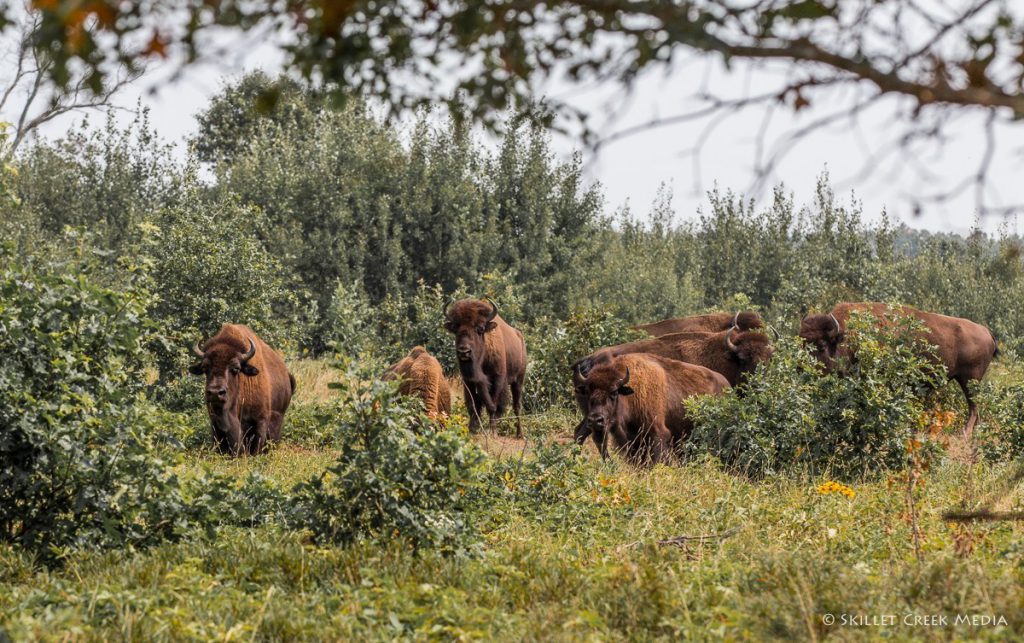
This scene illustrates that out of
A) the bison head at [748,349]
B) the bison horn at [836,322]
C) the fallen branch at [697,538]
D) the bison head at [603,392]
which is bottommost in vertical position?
the fallen branch at [697,538]

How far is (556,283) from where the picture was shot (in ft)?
101

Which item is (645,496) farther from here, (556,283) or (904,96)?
(556,283)

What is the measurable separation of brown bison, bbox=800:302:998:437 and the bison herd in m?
0.03

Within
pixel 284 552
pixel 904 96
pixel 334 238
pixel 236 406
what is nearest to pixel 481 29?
pixel 904 96

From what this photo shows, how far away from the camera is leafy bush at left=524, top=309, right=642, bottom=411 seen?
17250 mm

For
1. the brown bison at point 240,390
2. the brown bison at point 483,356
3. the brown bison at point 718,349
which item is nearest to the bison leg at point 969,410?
the brown bison at point 718,349

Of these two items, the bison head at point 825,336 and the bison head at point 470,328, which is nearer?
the bison head at point 470,328

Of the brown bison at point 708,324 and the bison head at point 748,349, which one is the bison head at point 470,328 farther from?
the bison head at point 748,349

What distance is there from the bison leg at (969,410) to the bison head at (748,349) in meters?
3.02

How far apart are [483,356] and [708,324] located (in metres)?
4.00

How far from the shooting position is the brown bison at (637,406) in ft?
37.1

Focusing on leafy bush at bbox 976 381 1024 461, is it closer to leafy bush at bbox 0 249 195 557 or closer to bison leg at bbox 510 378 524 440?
bison leg at bbox 510 378 524 440

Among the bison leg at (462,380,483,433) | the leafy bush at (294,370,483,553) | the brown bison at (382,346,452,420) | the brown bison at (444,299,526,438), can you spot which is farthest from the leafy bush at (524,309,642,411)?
the leafy bush at (294,370,483,553)

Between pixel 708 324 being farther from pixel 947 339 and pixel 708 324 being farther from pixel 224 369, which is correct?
pixel 224 369
